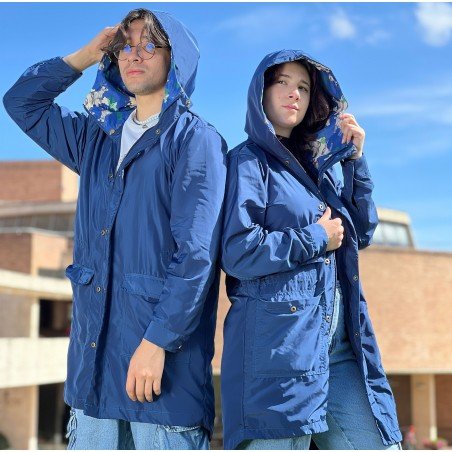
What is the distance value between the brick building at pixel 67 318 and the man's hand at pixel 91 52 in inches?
733

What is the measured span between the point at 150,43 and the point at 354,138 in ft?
3.13

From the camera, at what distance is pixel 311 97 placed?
3711mm

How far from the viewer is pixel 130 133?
3.37 m

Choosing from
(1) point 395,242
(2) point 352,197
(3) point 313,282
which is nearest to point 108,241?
(3) point 313,282

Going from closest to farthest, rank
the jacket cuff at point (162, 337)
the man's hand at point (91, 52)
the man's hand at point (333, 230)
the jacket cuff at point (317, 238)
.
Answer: the jacket cuff at point (162, 337) < the jacket cuff at point (317, 238) < the man's hand at point (333, 230) < the man's hand at point (91, 52)

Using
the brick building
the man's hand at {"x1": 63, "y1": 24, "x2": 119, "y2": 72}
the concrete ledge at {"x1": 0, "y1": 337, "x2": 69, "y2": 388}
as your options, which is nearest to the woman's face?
the man's hand at {"x1": 63, "y1": 24, "x2": 119, "y2": 72}

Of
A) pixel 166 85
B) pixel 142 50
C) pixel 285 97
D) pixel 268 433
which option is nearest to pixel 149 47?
pixel 142 50

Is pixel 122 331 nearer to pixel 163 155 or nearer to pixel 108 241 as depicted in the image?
pixel 108 241

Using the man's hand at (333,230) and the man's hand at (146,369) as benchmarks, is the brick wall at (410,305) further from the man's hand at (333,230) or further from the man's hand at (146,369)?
the man's hand at (146,369)

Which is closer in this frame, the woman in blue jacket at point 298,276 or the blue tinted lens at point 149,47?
the woman in blue jacket at point 298,276

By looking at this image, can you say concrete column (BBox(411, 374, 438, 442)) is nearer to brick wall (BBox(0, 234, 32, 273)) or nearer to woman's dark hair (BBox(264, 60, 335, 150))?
brick wall (BBox(0, 234, 32, 273))

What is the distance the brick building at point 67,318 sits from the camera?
25.0m

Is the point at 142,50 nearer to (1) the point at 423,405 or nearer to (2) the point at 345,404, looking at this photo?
(2) the point at 345,404

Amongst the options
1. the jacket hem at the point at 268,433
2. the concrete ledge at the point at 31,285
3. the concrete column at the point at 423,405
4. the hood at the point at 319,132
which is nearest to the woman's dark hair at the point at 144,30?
the hood at the point at 319,132
